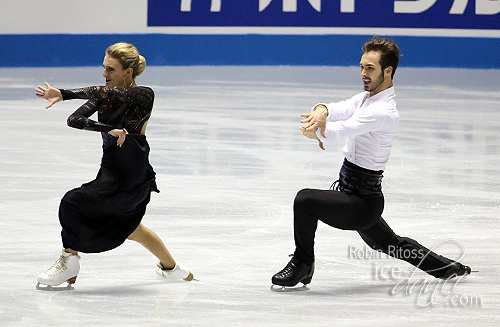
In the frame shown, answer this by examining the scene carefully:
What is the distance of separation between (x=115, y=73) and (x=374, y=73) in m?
1.01

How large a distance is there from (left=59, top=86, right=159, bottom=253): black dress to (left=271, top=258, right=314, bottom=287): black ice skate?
2.07 feet

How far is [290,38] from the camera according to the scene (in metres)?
14.4

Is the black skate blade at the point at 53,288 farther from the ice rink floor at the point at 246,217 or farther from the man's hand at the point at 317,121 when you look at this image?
the man's hand at the point at 317,121

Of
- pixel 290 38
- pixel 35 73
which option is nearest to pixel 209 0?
pixel 290 38

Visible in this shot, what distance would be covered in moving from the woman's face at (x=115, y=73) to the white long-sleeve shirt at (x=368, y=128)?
2.57 ft

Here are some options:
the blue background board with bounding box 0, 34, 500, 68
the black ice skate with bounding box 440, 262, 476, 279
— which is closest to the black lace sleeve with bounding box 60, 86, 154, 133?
the black ice skate with bounding box 440, 262, 476, 279

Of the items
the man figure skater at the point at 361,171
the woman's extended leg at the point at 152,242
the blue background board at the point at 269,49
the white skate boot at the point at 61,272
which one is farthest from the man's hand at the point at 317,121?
the blue background board at the point at 269,49

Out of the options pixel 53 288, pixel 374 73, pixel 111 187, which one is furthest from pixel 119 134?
pixel 374 73

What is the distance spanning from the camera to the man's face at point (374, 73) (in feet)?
12.3

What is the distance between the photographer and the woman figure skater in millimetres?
3676

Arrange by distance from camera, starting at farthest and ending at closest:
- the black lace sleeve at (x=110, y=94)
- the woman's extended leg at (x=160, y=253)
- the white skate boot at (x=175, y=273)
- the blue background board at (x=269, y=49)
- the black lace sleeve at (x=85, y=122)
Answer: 1. the blue background board at (x=269, y=49)
2. the white skate boot at (x=175, y=273)
3. the woman's extended leg at (x=160, y=253)
4. the black lace sleeve at (x=110, y=94)
5. the black lace sleeve at (x=85, y=122)

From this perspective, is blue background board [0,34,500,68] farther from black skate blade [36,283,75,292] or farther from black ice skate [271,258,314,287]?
black ice skate [271,258,314,287]

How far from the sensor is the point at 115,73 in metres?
3.71

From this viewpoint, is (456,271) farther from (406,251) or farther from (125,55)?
(125,55)
